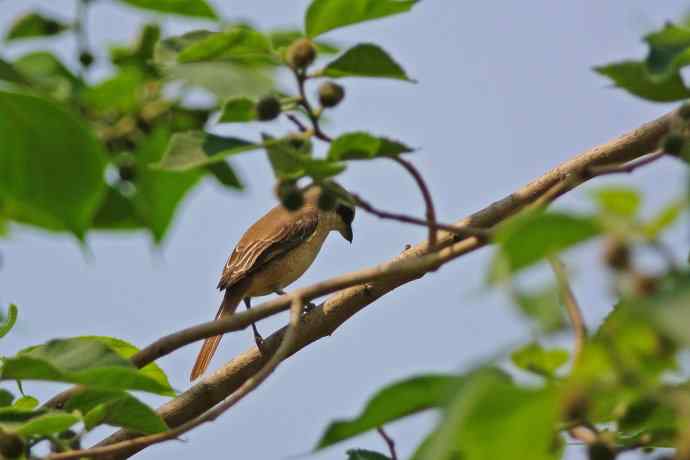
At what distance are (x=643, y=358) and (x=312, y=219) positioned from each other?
894cm

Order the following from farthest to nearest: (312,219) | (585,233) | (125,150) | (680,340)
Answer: (312,219)
(125,150)
(585,233)
(680,340)

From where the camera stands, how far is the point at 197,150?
2441 millimetres

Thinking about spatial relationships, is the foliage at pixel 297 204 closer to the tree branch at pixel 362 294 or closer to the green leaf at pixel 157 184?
the green leaf at pixel 157 184

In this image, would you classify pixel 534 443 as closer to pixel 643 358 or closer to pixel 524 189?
pixel 643 358

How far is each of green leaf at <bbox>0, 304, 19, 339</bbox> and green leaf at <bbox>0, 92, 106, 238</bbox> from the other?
1.72 m

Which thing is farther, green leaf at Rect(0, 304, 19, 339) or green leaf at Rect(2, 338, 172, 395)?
green leaf at Rect(0, 304, 19, 339)

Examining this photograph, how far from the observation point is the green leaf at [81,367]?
276 centimetres

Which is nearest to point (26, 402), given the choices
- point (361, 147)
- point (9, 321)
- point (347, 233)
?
point (9, 321)

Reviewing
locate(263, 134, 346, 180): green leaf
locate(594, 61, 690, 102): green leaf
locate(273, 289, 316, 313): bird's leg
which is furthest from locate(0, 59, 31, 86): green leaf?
locate(273, 289, 316, 313): bird's leg

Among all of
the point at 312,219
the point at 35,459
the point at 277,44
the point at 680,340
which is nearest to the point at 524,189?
the point at 277,44

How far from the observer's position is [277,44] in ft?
9.18

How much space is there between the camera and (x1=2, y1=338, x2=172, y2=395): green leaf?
276 centimetres

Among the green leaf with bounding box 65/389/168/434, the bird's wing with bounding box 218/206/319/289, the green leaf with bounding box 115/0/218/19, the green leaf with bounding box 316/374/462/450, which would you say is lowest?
the bird's wing with bounding box 218/206/319/289

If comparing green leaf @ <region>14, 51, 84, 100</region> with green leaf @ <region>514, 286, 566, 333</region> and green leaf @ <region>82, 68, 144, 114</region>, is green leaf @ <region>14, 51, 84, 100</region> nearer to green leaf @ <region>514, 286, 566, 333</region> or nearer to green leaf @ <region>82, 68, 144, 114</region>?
green leaf @ <region>82, 68, 144, 114</region>
